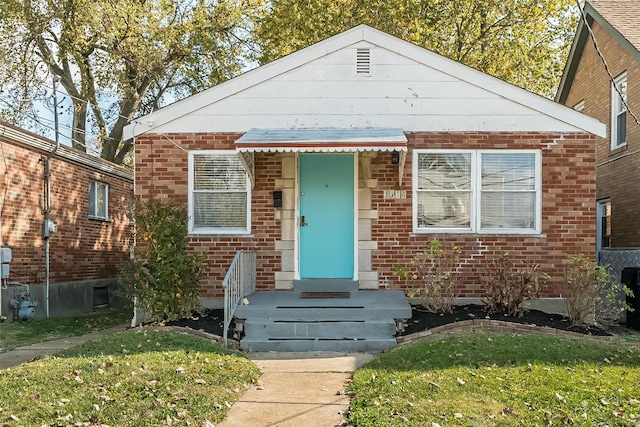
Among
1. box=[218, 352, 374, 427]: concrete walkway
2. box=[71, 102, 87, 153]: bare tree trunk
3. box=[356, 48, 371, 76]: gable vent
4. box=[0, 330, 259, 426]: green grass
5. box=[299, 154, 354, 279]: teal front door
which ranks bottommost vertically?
box=[218, 352, 374, 427]: concrete walkway

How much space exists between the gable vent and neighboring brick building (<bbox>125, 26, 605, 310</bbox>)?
2cm

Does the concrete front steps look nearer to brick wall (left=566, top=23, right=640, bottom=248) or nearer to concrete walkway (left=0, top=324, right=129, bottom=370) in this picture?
concrete walkway (left=0, top=324, right=129, bottom=370)

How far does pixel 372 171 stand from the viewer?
1091cm

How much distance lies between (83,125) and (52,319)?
15140 millimetres

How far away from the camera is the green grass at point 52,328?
33.0 feet

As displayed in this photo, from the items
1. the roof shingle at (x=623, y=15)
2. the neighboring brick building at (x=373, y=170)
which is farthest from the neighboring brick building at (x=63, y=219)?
the roof shingle at (x=623, y=15)

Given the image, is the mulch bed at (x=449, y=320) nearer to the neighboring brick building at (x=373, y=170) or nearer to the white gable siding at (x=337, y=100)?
the neighboring brick building at (x=373, y=170)

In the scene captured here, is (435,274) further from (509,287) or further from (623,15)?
(623,15)

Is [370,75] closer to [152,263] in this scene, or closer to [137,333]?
[152,263]

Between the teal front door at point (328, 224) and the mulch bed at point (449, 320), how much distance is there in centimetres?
166

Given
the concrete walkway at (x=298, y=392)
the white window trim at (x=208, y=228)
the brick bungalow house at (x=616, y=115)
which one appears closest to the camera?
the concrete walkway at (x=298, y=392)

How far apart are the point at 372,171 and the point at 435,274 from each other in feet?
6.86

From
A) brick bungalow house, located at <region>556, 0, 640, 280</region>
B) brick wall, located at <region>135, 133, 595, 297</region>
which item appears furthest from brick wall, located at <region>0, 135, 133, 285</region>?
brick bungalow house, located at <region>556, 0, 640, 280</region>

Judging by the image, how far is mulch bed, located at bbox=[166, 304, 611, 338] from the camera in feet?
30.2
